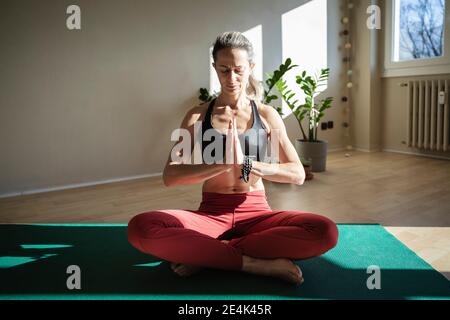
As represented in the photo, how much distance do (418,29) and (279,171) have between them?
11.1ft

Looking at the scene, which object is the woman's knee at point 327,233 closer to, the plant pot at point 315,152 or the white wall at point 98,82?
the plant pot at point 315,152

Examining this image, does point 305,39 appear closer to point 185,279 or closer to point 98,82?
point 98,82

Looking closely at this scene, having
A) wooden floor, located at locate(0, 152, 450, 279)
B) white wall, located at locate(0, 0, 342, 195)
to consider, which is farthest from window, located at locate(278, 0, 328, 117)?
wooden floor, located at locate(0, 152, 450, 279)

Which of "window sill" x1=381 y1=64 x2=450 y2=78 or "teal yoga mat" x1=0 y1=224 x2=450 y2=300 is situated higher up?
"window sill" x1=381 y1=64 x2=450 y2=78

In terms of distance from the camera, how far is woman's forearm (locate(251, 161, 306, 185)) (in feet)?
4.41

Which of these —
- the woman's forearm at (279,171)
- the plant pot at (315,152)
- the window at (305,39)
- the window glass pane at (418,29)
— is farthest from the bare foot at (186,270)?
the window glass pane at (418,29)

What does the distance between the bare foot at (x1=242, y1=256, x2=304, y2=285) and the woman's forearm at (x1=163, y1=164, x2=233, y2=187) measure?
12.1 inches

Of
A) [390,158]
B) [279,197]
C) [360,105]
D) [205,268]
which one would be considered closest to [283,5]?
[360,105]

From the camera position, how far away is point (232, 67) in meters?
1.42

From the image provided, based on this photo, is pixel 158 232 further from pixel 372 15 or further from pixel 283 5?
pixel 372 15

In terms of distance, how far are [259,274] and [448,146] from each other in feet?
10.2

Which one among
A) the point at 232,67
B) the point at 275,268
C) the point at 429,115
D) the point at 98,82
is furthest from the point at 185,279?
the point at 429,115

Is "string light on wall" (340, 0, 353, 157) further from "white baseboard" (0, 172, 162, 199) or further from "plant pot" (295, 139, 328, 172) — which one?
"white baseboard" (0, 172, 162, 199)
